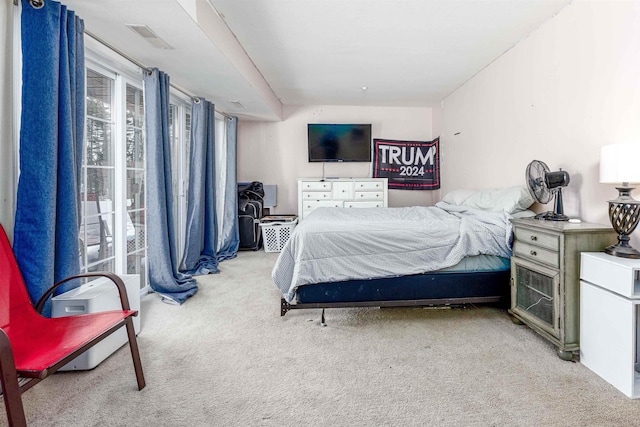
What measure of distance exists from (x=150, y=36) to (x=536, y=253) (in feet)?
9.99

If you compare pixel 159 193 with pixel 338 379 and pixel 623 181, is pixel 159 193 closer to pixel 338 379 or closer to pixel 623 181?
pixel 338 379

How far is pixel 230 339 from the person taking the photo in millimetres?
2102

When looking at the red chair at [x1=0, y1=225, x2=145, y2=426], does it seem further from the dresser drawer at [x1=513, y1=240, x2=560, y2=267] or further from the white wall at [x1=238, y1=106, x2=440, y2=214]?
the white wall at [x1=238, y1=106, x2=440, y2=214]

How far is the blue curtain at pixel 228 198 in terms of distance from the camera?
460 cm

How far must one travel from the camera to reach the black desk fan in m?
2.17

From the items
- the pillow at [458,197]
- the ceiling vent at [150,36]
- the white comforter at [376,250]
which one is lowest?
the white comforter at [376,250]

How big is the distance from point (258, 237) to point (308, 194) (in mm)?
1056

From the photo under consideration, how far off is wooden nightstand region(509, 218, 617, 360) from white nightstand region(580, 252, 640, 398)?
50mm

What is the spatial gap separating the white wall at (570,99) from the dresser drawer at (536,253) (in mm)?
569

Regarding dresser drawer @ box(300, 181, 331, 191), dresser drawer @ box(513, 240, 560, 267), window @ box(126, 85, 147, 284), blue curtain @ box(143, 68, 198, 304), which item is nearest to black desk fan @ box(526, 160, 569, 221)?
dresser drawer @ box(513, 240, 560, 267)

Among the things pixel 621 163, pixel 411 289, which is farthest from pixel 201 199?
pixel 621 163

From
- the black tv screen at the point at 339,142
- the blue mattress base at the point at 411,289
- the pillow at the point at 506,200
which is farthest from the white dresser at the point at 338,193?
the blue mattress base at the point at 411,289

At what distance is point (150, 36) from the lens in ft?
7.28

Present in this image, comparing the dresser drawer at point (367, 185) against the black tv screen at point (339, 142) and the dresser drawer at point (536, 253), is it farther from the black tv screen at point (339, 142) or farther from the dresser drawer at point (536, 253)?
the dresser drawer at point (536, 253)
